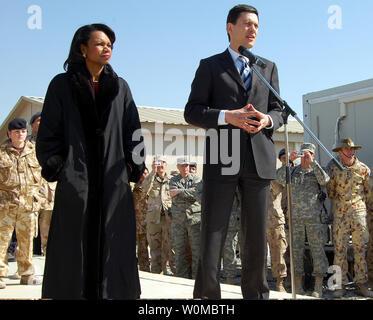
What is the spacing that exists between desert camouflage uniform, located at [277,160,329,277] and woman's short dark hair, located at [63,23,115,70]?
475 cm

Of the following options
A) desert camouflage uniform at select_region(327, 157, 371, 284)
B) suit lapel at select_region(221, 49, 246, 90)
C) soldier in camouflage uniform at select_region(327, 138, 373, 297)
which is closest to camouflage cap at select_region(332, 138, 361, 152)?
soldier in camouflage uniform at select_region(327, 138, 373, 297)

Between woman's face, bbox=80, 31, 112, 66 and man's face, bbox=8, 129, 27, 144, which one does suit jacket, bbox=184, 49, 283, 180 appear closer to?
woman's face, bbox=80, 31, 112, 66

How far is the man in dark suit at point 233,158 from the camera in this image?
10.0ft

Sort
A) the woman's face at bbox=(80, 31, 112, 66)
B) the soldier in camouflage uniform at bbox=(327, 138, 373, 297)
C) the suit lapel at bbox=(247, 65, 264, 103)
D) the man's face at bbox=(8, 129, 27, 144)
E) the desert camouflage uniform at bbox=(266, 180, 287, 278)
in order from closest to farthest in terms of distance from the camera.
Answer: the woman's face at bbox=(80, 31, 112, 66) < the suit lapel at bbox=(247, 65, 264, 103) < the man's face at bbox=(8, 129, 27, 144) < the soldier in camouflage uniform at bbox=(327, 138, 373, 297) < the desert camouflage uniform at bbox=(266, 180, 287, 278)

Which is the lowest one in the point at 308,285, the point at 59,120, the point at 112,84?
the point at 308,285

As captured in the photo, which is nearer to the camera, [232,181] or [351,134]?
[232,181]

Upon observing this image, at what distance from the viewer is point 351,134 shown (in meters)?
7.79

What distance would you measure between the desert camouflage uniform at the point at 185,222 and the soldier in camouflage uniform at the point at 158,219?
494 millimetres

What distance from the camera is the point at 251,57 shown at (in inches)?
121

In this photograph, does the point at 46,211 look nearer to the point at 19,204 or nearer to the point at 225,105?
the point at 19,204

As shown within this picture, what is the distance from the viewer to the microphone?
3082mm
